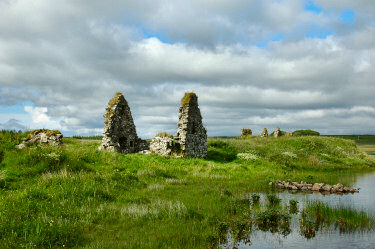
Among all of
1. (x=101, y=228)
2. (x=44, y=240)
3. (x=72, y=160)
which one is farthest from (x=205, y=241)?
(x=72, y=160)

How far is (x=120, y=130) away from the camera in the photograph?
31484 millimetres

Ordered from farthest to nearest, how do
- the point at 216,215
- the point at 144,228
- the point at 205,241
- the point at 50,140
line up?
the point at 50,140 → the point at 216,215 → the point at 144,228 → the point at 205,241

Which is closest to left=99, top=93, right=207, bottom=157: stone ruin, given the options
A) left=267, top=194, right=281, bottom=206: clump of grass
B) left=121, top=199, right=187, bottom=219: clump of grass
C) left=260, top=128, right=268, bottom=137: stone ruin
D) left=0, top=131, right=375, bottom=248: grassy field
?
left=0, top=131, right=375, bottom=248: grassy field

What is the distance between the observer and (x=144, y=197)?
1383cm

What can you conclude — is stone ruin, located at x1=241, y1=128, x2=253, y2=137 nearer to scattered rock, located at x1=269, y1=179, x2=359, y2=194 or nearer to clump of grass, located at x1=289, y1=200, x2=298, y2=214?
scattered rock, located at x1=269, y1=179, x2=359, y2=194

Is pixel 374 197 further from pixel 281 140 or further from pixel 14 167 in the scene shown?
pixel 281 140

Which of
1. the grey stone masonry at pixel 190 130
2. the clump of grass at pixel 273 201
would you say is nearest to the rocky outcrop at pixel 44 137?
the grey stone masonry at pixel 190 130

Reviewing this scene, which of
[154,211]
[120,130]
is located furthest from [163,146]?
[154,211]

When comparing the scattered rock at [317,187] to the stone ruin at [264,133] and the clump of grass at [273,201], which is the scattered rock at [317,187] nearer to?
the clump of grass at [273,201]

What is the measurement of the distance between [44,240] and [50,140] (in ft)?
65.2

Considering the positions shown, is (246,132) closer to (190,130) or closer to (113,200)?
(190,130)

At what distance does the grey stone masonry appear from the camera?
101ft

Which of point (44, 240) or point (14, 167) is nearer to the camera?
point (44, 240)

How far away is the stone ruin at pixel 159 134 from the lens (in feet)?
99.0
